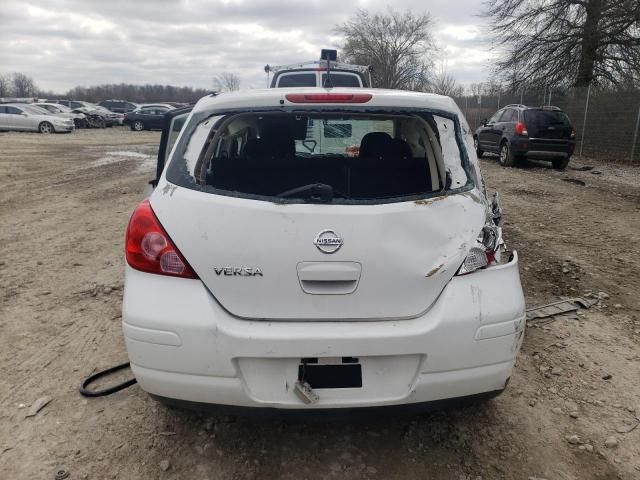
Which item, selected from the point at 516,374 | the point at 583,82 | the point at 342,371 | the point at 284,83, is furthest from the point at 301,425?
the point at 583,82

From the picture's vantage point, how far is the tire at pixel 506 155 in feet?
46.0

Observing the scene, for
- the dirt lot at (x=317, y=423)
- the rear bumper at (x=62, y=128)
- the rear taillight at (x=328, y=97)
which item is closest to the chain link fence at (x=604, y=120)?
the dirt lot at (x=317, y=423)

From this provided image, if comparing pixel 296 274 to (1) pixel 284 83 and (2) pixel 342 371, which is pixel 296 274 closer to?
(2) pixel 342 371

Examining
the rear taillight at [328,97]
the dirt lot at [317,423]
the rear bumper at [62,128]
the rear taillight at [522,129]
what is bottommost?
the dirt lot at [317,423]

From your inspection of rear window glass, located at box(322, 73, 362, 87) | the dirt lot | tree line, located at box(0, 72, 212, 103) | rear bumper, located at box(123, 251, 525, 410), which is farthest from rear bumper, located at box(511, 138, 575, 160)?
tree line, located at box(0, 72, 212, 103)

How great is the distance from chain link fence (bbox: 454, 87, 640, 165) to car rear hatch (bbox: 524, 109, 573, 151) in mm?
2841

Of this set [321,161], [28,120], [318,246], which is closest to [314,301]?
[318,246]

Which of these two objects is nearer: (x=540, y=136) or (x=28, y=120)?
(x=540, y=136)

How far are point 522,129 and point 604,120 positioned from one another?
4552 mm

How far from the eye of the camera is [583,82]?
20750 mm

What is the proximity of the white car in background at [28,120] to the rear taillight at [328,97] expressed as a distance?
92.5 ft

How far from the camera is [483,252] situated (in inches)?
89.5

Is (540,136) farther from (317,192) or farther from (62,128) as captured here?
(62,128)

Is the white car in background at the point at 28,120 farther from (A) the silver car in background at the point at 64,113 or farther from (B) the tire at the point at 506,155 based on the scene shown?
(B) the tire at the point at 506,155
